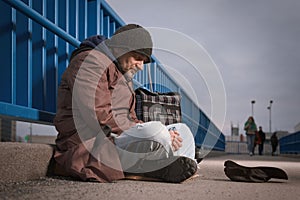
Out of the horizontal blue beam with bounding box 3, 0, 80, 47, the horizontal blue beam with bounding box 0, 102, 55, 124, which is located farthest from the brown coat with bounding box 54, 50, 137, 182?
the horizontal blue beam with bounding box 3, 0, 80, 47

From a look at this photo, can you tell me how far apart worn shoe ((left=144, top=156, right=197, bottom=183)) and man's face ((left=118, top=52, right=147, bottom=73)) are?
27.5 inches

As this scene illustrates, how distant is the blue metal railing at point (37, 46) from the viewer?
269cm

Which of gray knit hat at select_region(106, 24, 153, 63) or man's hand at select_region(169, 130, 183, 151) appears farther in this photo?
gray knit hat at select_region(106, 24, 153, 63)

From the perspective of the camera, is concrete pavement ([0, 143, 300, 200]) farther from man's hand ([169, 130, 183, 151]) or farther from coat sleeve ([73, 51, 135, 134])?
coat sleeve ([73, 51, 135, 134])

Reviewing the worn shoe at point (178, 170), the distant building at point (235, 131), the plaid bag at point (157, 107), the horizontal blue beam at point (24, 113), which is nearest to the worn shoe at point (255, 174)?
the worn shoe at point (178, 170)

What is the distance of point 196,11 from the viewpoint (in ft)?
24.4

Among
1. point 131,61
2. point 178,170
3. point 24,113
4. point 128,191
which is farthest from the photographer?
point 131,61

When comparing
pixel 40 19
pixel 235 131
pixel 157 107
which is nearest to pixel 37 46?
pixel 40 19

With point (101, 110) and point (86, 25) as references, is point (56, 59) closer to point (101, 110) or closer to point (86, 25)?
point (86, 25)

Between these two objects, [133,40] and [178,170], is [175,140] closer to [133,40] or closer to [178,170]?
[178,170]

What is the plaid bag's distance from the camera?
3531mm

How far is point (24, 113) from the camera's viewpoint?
274 centimetres

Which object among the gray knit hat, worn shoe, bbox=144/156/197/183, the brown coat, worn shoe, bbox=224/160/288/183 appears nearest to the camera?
the brown coat

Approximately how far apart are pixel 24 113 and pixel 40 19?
72cm
